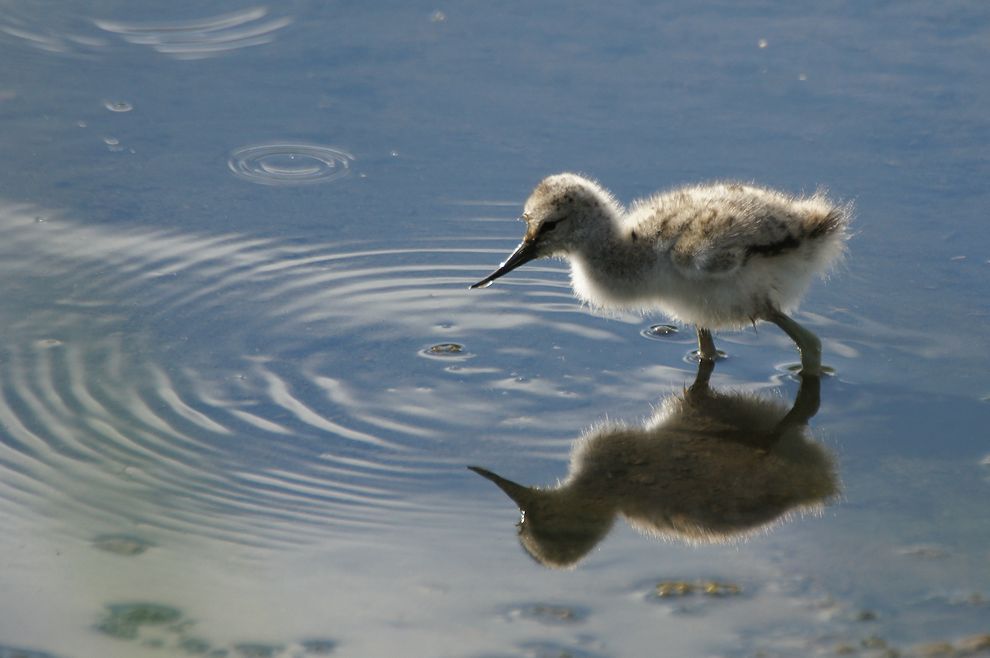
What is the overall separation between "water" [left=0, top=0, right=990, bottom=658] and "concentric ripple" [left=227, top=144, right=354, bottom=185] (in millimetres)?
18

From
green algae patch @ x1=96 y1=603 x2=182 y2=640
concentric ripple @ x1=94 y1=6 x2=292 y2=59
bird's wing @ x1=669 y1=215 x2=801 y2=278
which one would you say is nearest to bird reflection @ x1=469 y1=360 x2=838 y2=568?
bird's wing @ x1=669 y1=215 x2=801 y2=278

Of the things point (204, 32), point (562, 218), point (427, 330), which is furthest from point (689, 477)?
point (204, 32)

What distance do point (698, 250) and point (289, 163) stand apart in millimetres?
2358

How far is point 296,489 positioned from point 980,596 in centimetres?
196

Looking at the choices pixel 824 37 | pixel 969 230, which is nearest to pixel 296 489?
pixel 969 230

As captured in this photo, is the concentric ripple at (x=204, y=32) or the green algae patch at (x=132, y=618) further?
the concentric ripple at (x=204, y=32)

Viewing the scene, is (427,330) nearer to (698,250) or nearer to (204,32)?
(698,250)

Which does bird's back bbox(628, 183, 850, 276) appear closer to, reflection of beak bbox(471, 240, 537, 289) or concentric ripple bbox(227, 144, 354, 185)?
reflection of beak bbox(471, 240, 537, 289)

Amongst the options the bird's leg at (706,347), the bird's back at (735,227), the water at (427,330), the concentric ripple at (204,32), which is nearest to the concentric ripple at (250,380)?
the water at (427,330)

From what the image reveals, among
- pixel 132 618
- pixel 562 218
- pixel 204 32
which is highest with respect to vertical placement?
pixel 204 32

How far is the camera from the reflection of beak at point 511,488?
4.47m

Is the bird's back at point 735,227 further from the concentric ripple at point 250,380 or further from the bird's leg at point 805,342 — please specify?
the concentric ripple at point 250,380

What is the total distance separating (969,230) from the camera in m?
6.10

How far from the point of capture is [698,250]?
5.09 metres
